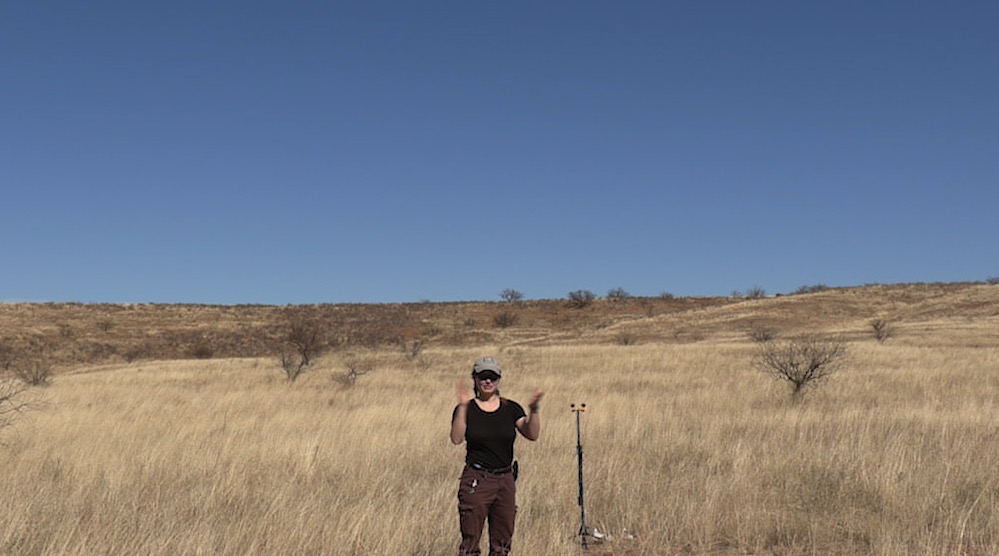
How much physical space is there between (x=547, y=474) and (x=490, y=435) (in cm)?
413

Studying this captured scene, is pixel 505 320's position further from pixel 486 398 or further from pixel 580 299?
pixel 486 398

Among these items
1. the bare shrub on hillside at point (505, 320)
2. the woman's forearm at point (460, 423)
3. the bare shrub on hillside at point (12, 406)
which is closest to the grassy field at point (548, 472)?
the bare shrub on hillside at point (12, 406)

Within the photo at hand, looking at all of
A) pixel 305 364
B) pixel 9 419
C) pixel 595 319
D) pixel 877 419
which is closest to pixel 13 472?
pixel 9 419

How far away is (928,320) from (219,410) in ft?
157

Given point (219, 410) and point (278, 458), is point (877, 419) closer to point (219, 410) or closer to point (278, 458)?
point (278, 458)

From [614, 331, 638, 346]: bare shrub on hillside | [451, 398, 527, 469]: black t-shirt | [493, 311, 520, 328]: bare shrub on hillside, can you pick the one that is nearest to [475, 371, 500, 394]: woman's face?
[451, 398, 527, 469]: black t-shirt

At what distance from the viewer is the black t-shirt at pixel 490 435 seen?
471cm

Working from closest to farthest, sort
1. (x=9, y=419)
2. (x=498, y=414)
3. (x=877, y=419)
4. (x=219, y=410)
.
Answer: (x=498, y=414) < (x=877, y=419) < (x=9, y=419) < (x=219, y=410)

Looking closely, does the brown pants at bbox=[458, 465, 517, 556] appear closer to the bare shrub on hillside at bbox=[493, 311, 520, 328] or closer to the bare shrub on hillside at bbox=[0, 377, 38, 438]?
the bare shrub on hillside at bbox=[0, 377, 38, 438]

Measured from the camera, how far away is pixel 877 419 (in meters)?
12.3

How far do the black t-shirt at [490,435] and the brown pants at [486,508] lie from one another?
9cm

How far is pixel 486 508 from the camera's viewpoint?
4734 millimetres

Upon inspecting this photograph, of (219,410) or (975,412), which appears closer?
(975,412)

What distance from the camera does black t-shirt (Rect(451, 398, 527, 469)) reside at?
15.4 ft
